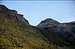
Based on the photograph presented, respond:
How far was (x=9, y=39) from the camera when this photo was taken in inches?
4188

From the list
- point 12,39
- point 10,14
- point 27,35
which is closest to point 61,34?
point 27,35

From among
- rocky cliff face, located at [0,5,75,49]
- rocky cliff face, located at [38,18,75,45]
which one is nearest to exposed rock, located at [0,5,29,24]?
rocky cliff face, located at [0,5,75,49]

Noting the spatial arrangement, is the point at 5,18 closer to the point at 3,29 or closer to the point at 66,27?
the point at 3,29

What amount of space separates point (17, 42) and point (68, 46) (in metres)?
62.3

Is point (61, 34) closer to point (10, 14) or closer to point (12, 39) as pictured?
point (10, 14)

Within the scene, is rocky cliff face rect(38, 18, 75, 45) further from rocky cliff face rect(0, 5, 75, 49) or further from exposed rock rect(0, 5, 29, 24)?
exposed rock rect(0, 5, 29, 24)

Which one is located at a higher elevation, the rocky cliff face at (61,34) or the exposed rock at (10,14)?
the exposed rock at (10,14)

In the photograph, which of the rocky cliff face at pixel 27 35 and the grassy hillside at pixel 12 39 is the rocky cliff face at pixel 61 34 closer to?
the rocky cliff face at pixel 27 35

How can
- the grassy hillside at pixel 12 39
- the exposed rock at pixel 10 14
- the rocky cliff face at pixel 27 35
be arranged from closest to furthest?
the grassy hillside at pixel 12 39 → the rocky cliff face at pixel 27 35 → the exposed rock at pixel 10 14

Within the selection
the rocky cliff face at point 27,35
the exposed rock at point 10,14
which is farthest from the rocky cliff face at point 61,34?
the exposed rock at point 10,14

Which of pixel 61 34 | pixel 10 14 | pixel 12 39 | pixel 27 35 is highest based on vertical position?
pixel 10 14

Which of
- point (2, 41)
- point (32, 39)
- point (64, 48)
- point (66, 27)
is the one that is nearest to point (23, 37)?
point (32, 39)

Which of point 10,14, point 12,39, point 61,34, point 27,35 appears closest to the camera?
point 12,39

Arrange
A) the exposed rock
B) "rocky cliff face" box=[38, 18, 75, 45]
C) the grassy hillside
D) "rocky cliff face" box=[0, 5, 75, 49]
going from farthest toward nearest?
"rocky cliff face" box=[38, 18, 75, 45], the exposed rock, "rocky cliff face" box=[0, 5, 75, 49], the grassy hillside
